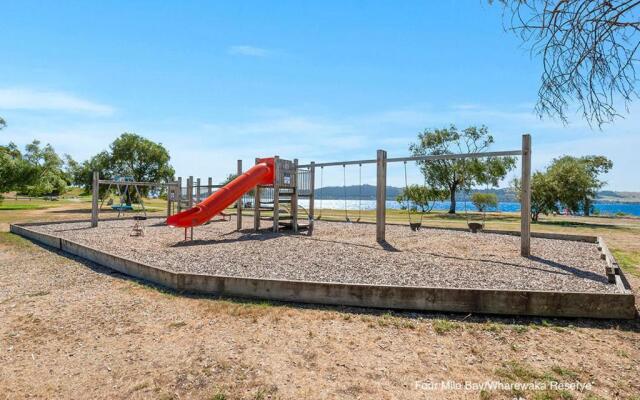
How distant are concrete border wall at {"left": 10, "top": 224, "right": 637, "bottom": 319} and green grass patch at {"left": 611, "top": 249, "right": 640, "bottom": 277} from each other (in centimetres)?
380

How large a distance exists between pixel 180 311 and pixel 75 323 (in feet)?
4.14

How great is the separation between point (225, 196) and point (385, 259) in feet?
19.7

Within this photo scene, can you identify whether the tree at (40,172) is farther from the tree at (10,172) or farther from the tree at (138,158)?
the tree at (138,158)

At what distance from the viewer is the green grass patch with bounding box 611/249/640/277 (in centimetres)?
765

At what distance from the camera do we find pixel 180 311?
5.06m

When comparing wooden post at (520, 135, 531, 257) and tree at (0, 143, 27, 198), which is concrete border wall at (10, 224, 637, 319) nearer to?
wooden post at (520, 135, 531, 257)

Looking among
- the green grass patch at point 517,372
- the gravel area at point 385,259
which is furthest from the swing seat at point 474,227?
the green grass patch at point 517,372

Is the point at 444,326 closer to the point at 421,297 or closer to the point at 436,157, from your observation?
the point at 421,297

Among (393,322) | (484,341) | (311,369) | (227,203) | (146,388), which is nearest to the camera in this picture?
(146,388)

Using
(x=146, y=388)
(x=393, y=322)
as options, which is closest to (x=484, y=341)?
(x=393, y=322)

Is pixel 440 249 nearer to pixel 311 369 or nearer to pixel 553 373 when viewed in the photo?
pixel 553 373

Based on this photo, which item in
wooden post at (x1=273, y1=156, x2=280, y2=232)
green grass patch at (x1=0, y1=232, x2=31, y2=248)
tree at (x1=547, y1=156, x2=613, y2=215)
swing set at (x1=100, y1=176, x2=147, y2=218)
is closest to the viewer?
green grass patch at (x1=0, y1=232, x2=31, y2=248)

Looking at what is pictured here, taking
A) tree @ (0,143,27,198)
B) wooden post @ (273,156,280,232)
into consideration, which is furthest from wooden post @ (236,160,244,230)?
tree @ (0,143,27,198)

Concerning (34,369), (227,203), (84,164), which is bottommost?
(34,369)
